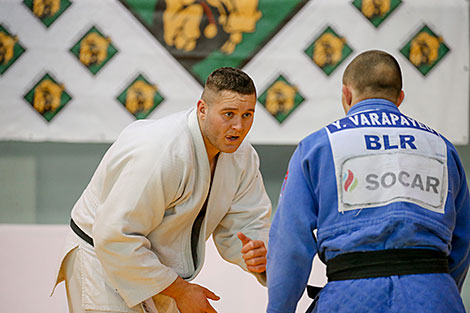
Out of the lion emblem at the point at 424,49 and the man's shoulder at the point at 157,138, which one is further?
the lion emblem at the point at 424,49

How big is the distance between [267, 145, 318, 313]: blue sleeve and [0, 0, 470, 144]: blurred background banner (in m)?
2.03

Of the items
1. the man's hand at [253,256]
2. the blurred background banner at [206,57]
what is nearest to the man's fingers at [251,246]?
the man's hand at [253,256]

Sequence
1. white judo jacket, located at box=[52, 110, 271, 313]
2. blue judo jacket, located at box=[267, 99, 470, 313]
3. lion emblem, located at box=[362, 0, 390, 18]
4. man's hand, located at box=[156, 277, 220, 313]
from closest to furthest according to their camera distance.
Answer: blue judo jacket, located at box=[267, 99, 470, 313]
white judo jacket, located at box=[52, 110, 271, 313]
man's hand, located at box=[156, 277, 220, 313]
lion emblem, located at box=[362, 0, 390, 18]

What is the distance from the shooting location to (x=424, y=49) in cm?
396

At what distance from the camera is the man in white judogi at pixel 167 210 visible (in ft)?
7.41

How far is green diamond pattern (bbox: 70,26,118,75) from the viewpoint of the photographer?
3986 millimetres

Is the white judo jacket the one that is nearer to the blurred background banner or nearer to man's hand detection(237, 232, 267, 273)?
man's hand detection(237, 232, 267, 273)

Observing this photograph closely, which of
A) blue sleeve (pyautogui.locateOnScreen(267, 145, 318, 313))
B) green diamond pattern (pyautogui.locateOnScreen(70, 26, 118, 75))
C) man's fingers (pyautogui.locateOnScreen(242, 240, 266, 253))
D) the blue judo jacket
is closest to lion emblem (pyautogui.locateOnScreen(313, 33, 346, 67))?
green diamond pattern (pyautogui.locateOnScreen(70, 26, 118, 75))

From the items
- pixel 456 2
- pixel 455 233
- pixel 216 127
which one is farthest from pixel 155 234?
pixel 456 2

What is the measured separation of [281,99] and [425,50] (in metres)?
0.99

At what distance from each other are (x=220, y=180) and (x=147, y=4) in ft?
5.99

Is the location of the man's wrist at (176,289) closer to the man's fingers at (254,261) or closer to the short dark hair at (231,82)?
the man's fingers at (254,261)

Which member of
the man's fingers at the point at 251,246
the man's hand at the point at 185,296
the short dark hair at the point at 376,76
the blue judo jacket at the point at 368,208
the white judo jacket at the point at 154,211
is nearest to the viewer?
the blue judo jacket at the point at 368,208

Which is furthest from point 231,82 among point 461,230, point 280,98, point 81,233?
point 280,98
